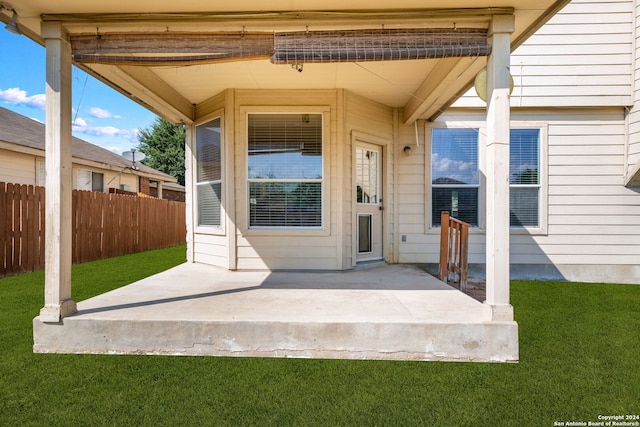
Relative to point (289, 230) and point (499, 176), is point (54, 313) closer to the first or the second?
point (289, 230)

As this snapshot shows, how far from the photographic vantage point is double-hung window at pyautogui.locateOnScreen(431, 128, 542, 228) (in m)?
5.61

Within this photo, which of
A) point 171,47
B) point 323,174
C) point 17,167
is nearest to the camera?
point 171,47

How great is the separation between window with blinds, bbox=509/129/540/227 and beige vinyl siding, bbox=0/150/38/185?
10.5 m

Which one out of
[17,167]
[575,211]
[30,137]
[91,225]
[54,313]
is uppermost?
[30,137]

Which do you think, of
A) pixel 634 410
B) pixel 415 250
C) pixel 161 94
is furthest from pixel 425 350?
pixel 161 94

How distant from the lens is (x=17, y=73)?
42.8 metres

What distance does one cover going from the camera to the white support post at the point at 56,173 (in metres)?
2.76

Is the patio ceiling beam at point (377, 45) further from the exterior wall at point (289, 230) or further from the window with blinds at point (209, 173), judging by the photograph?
the window with blinds at point (209, 173)

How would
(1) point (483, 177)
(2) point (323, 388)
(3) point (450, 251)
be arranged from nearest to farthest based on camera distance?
1. (2) point (323, 388)
2. (3) point (450, 251)
3. (1) point (483, 177)

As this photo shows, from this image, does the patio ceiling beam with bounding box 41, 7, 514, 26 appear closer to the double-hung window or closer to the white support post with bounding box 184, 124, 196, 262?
the white support post with bounding box 184, 124, 196, 262

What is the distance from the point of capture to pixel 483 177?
5.59 metres

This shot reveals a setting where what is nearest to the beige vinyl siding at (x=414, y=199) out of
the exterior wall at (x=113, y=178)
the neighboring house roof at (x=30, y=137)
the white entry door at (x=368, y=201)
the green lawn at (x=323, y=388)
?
the white entry door at (x=368, y=201)

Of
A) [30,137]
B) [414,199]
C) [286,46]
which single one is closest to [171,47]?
[286,46]

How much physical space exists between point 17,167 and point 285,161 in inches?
296
